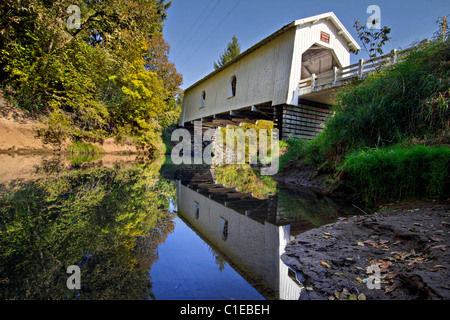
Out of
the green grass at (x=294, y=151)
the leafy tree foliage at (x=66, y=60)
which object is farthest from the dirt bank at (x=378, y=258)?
the leafy tree foliage at (x=66, y=60)

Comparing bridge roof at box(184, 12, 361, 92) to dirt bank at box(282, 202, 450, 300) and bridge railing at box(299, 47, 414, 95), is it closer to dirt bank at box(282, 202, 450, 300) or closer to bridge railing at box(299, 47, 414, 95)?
bridge railing at box(299, 47, 414, 95)

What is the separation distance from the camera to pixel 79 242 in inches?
62.4

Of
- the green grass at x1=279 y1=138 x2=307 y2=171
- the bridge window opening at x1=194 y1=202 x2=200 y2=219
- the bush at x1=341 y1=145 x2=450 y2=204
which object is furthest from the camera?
the green grass at x1=279 y1=138 x2=307 y2=171

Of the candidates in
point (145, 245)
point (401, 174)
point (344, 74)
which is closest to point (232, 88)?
point (344, 74)

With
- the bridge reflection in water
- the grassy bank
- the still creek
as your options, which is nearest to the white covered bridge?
the grassy bank

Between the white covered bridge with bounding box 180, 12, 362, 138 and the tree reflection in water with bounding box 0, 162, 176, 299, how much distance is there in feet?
28.9

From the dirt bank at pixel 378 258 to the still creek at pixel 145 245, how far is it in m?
0.15

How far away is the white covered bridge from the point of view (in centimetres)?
991

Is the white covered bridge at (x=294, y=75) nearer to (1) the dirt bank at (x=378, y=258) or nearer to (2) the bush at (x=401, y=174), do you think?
(2) the bush at (x=401, y=174)

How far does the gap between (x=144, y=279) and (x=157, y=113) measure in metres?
16.6

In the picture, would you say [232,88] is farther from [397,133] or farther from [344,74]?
[397,133]

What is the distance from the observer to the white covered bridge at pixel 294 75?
390 inches

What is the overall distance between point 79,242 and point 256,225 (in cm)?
154

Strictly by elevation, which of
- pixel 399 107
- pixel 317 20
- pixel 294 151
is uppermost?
pixel 317 20
